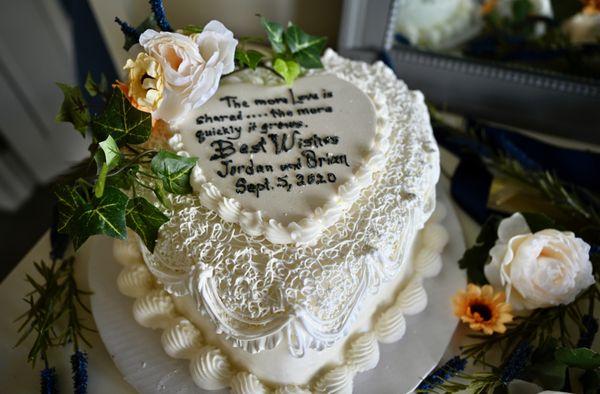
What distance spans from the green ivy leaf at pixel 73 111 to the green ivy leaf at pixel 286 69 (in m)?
0.54

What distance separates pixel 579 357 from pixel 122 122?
123cm

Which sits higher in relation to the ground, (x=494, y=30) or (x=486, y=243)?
(x=494, y=30)

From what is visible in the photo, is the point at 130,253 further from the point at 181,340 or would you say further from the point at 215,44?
the point at 215,44

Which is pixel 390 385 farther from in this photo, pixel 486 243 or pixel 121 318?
pixel 121 318

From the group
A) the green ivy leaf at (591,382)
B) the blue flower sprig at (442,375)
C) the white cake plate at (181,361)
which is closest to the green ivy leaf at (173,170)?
the white cake plate at (181,361)

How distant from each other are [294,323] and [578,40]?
1.55m

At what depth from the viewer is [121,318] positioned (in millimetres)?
1412

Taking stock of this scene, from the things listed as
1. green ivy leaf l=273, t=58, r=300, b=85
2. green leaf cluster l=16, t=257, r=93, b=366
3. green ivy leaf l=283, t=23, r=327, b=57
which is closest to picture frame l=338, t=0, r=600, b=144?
green ivy leaf l=283, t=23, r=327, b=57

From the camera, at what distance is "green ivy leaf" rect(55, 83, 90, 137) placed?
1.33 m

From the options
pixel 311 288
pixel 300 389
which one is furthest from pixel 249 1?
pixel 300 389

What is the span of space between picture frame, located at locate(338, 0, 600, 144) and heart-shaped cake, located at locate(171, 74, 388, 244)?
523mm

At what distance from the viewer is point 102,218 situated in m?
1.08

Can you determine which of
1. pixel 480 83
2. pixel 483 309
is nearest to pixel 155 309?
pixel 483 309

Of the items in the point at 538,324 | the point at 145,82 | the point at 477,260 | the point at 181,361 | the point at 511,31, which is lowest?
the point at 538,324
